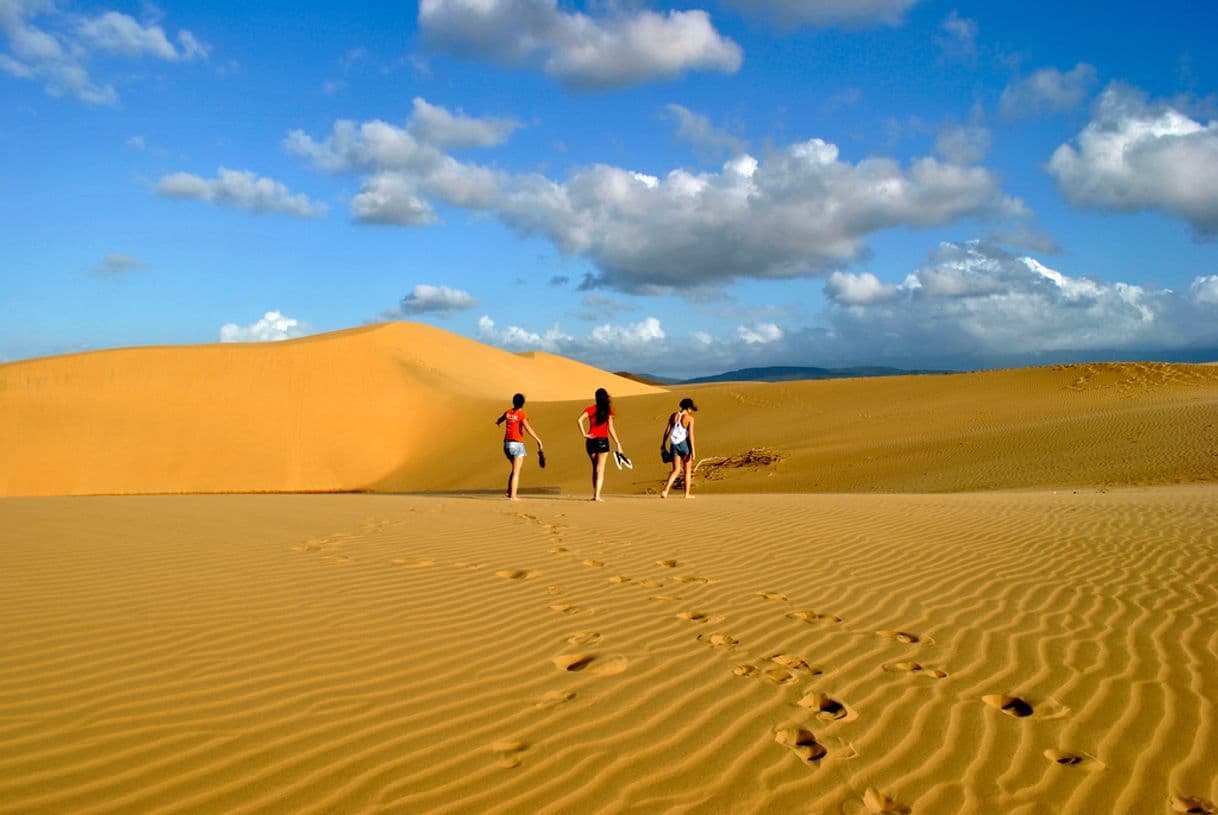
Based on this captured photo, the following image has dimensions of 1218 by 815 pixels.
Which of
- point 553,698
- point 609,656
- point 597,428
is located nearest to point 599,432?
point 597,428

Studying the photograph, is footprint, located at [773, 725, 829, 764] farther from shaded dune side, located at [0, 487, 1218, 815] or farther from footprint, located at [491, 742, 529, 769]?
footprint, located at [491, 742, 529, 769]

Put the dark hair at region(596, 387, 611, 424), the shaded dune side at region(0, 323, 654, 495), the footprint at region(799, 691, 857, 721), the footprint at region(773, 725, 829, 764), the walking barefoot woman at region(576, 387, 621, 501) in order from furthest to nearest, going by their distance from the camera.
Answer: the shaded dune side at region(0, 323, 654, 495), the walking barefoot woman at region(576, 387, 621, 501), the dark hair at region(596, 387, 611, 424), the footprint at region(799, 691, 857, 721), the footprint at region(773, 725, 829, 764)

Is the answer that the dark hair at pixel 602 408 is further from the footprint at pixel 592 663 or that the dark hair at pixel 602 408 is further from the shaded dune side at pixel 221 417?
the shaded dune side at pixel 221 417

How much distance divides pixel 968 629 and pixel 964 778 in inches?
82.9

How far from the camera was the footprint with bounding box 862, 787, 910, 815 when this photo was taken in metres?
2.91

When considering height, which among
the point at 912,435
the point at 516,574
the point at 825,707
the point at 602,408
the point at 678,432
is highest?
the point at 602,408

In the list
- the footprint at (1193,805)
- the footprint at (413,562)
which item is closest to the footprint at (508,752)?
the footprint at (1193,805)

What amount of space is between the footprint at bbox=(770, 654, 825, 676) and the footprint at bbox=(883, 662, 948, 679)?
1.29ft

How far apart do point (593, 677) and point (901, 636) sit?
2.04 m

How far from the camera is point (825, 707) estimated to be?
3.78 metres

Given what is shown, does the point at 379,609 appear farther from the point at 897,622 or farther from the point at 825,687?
the point at 897,622

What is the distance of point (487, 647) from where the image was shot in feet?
14.7

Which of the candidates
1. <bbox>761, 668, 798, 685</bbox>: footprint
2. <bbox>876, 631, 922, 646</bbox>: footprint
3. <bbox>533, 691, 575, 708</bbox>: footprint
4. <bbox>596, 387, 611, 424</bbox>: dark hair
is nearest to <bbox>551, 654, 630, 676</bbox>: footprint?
<bbox>533, 691, 575, 708</bbox>: footprint

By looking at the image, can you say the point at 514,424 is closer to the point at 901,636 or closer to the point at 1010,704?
Result: the point at 901,636
